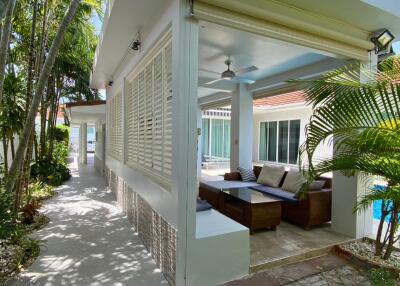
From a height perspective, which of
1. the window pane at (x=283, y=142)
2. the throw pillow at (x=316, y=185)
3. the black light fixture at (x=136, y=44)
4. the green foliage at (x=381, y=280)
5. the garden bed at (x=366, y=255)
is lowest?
the garden bed at (x=366, y=255)

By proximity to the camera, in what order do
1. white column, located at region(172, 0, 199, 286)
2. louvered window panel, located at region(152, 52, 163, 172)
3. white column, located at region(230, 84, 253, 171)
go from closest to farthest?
white column, located at region(172, 0, 199, 286)
louvered window panel, located at region(152, 52, 163, 172)
white column, located at region(230, 84, 253, 171)

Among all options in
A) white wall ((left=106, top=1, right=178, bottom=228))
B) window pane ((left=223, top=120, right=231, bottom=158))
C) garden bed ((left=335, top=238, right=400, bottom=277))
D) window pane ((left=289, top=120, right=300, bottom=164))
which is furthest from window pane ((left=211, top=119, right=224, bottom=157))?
garden bed ((left=335, top=238, right=400, bottom=277))

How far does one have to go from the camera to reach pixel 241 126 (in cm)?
780

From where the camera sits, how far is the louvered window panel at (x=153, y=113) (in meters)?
3.44

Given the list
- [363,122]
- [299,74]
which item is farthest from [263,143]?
[363,122]

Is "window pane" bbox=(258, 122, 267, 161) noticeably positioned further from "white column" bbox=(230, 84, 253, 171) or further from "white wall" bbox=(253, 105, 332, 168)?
"white column" bbox=(230, 84, 253, 171)

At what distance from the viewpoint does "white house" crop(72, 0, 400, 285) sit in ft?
9.34

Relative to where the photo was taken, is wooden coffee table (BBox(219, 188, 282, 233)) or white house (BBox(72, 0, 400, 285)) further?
wooden coffee table (BBox(219, 188, 282, 233))

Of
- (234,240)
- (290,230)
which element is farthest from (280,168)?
(234,240)

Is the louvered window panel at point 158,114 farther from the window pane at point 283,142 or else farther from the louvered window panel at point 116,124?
the window pane at point 283,142

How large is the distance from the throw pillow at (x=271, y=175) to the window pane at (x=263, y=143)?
775 centimetres

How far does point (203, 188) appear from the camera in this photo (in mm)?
6328

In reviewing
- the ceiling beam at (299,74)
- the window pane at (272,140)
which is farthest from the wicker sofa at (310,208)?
the window pane at (272,140)

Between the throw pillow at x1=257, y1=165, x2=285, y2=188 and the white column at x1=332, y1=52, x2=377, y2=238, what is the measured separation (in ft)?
5.47
